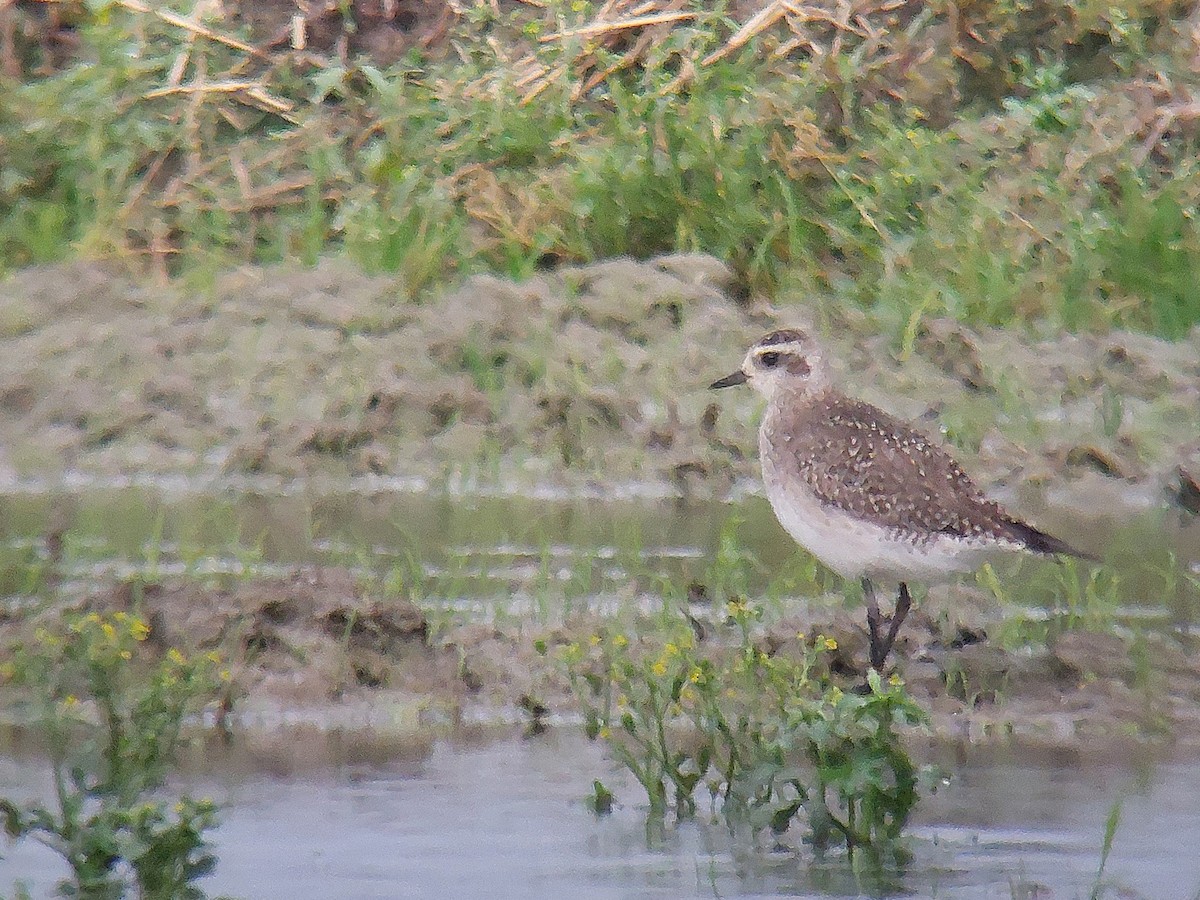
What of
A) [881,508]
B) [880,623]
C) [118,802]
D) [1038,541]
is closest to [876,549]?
[881,508]

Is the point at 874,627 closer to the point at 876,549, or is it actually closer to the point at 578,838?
the point at 876,549

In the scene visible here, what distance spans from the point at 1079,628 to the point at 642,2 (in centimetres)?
721

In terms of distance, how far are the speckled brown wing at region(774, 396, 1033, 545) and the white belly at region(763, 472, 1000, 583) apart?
0.03 m

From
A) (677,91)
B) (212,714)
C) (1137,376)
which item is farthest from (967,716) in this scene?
(677,91)

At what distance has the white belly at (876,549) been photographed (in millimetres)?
7590

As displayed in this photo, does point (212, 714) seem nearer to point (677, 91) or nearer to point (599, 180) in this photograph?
point (599, 180)

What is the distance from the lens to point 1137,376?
11148 millimetres

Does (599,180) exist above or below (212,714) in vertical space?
below

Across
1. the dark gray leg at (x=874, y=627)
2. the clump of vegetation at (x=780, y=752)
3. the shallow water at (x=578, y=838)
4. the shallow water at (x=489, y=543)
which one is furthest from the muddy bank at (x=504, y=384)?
the clump of vegetation at (x=780, y=752)

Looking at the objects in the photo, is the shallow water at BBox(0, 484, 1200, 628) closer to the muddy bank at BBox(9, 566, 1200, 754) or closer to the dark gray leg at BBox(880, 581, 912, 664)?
the muddy bank at BBox(9, 566, 1200, 754)

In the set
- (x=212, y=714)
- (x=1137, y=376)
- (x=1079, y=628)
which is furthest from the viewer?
(x=1137, y=376)

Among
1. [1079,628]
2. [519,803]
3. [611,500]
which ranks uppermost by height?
[519,803]

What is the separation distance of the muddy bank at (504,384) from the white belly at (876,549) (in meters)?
2.70

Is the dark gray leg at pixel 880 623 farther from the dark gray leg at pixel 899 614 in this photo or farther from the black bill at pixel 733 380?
the black bill at pixel 733 380
